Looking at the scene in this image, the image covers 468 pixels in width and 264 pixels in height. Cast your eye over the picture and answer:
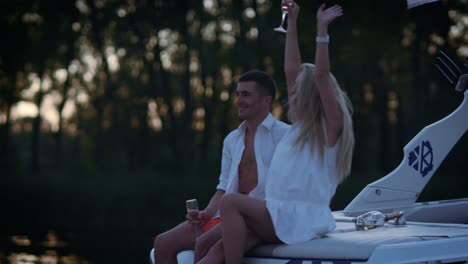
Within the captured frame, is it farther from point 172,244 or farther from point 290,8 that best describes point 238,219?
point 290,8

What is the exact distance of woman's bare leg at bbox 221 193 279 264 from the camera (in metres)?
4.38

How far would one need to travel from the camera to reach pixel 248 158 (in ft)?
17.0

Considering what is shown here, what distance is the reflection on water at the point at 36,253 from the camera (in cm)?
1188

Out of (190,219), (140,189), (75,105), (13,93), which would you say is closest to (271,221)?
(190,219)

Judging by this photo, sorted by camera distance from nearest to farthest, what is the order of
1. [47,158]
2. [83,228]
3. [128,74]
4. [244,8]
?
[83,228] → [244,8] → [128,74] → [47,158]

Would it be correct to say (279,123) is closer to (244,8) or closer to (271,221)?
(271,221)

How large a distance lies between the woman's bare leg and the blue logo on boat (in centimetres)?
222

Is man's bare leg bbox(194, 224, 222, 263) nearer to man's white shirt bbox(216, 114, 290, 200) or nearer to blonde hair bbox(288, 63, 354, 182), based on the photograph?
man's white shirt bbox(216, 114, 290, 200)

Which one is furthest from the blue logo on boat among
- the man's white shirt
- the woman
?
the woman

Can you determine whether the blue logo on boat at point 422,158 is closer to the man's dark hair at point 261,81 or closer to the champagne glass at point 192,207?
the man's dark hair at point 261,81

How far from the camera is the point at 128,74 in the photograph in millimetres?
34375

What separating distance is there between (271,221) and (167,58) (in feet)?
99.7

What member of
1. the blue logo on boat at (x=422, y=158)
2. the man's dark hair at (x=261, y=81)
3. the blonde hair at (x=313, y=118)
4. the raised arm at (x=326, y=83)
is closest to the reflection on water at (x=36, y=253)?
the blue logo on boat at (x=422, y=158)

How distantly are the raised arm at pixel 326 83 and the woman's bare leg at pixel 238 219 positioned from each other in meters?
0.54
